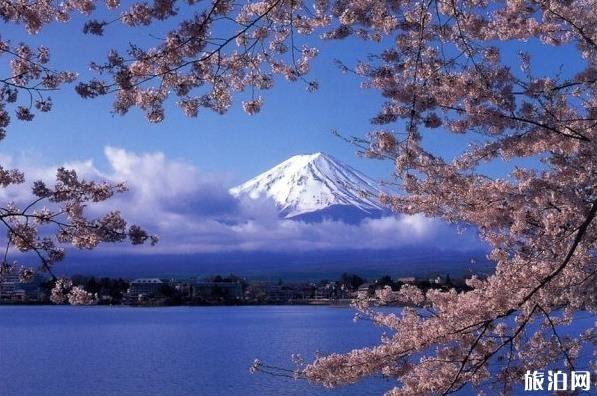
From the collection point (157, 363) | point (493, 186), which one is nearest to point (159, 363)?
point (157, 363)

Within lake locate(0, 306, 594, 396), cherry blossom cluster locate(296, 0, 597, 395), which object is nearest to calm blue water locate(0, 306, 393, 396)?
lake locate(0, 306, 594, 396)

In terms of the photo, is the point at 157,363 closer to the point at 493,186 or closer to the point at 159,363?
the point at 159,363

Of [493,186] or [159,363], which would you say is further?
[159,363]

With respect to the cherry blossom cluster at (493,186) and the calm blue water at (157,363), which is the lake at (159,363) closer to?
the calm blue water at (157,363)

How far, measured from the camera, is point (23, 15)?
367cm

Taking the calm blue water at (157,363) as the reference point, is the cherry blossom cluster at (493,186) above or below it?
above

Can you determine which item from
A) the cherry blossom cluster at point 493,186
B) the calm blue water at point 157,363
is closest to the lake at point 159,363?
the calm blue water at point 157,363

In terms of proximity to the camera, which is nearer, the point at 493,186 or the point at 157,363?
the point at 493,186

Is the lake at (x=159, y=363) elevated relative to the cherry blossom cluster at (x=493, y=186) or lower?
lower

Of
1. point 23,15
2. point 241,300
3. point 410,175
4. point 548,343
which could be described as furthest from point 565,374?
point 241,300

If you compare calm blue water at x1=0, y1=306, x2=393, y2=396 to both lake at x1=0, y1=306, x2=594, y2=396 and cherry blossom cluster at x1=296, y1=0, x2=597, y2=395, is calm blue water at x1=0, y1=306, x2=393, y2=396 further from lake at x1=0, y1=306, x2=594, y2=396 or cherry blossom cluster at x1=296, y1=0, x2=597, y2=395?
cherry blossom cluster at x1=296, y1=0, x2=597, y2=395

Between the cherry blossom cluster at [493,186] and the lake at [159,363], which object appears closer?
the cherry blossom cluster at [493,186]

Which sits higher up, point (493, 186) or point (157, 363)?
point (493, 186)

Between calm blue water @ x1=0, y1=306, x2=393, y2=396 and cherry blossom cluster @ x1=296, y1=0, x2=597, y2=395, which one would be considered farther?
calm blue water @ x1=0, y1=306, x2=393, y2=396
